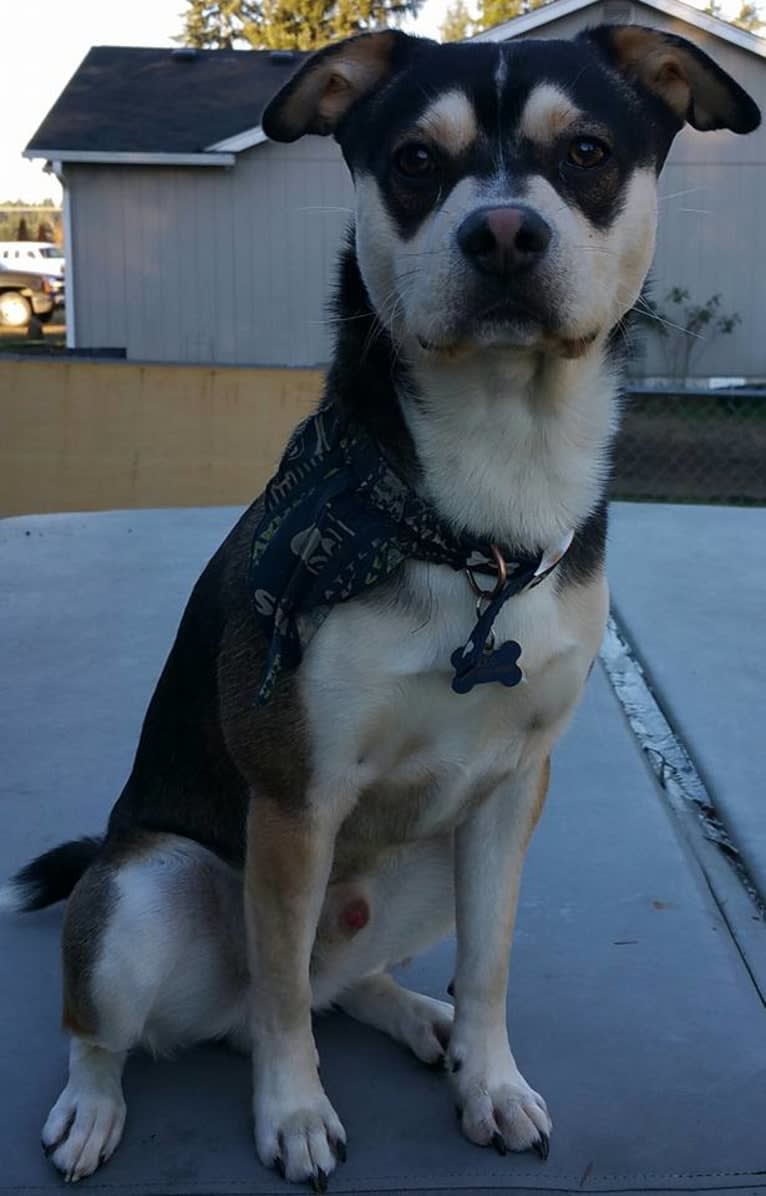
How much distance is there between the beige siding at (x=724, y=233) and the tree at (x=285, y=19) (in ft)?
69.3

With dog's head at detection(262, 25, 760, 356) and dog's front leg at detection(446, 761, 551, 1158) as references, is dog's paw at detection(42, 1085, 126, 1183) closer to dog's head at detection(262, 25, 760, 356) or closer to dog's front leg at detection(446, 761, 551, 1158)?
dog's front leg at detection(446, 761, 551, 1158)

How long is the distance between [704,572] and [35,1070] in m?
3.22

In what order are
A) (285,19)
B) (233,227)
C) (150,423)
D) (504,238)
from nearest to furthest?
(504,238)
(150,423)
(233,227)
(285,19)

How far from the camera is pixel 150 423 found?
7.06 meters

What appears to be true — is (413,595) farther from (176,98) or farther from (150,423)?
(176,98)

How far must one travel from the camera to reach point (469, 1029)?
6.63ft

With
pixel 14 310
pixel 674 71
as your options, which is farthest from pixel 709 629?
pixel 14 310

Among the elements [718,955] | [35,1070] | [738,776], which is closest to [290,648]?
[35,1070]

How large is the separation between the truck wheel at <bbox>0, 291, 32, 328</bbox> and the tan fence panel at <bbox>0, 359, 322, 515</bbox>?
72.5 ft

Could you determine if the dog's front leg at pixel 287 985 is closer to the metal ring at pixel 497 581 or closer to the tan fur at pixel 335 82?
the metal ring at pixel 497 581

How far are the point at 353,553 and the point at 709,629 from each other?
8.05 feet

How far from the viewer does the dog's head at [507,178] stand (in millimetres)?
1710

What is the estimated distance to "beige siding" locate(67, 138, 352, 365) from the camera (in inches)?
623

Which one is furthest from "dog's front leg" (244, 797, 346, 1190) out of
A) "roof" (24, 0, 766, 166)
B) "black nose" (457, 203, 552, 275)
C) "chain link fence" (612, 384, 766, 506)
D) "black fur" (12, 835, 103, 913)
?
"roof" (24, 0, 766, 166)
